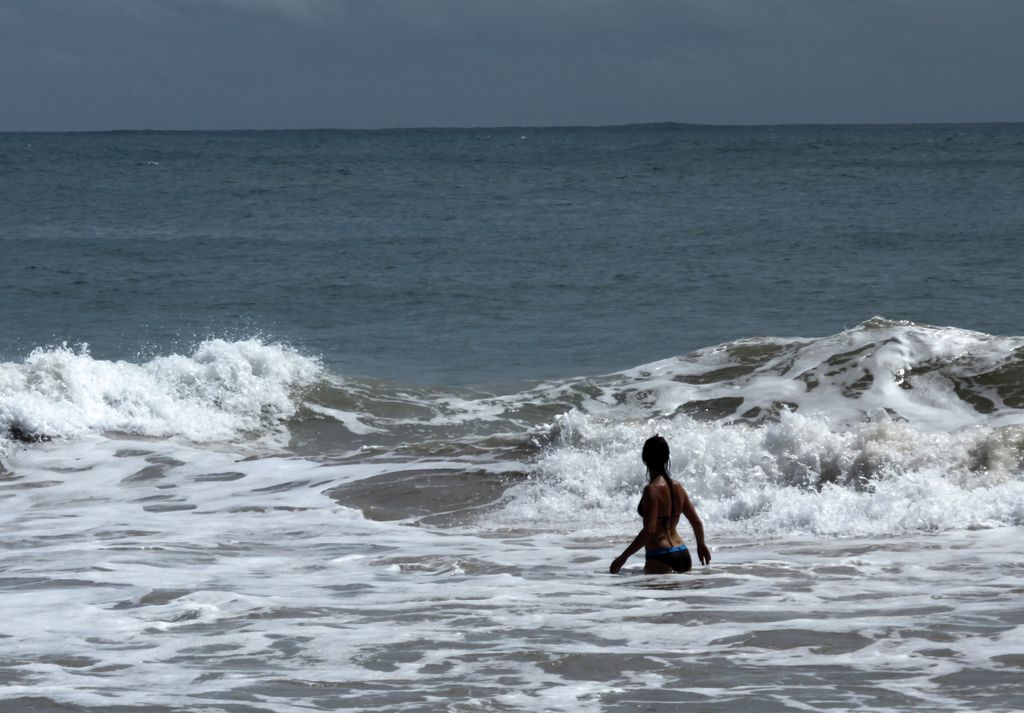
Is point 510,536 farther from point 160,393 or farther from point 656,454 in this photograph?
point 160,393

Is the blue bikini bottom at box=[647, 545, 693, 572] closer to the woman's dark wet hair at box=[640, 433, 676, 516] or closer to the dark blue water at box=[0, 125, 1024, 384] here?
the woman's dark wet hair at box=[640, 433, 676, 516]

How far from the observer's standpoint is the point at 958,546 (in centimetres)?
931

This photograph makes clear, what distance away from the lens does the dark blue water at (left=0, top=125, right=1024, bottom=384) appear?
22.1 metres

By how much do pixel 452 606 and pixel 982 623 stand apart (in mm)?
2931

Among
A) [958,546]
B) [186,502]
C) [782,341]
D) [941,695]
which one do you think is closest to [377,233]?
[782,341]

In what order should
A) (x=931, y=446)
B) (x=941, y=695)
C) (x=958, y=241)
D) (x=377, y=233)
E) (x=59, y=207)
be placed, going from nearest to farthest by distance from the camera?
1. (x=941, y=695)
2. (x=931, y=446)
3. (x=958, y=241)
4. (x=377, y=233)
5. (x=59, y=207)

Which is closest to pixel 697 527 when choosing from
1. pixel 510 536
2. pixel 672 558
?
pixel 672 558

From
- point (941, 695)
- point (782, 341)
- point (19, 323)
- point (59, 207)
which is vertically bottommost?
point (941, 695)

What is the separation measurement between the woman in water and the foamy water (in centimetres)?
19

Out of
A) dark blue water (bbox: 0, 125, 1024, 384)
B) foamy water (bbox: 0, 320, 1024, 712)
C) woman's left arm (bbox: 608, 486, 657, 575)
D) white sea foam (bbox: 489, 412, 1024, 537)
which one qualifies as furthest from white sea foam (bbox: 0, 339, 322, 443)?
woman's left arm (bbox: 608, 486, 657, 575)

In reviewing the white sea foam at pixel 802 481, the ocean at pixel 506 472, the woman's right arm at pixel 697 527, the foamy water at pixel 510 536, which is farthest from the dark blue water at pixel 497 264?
the woman's right arm at pixel 697 527

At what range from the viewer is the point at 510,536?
10.4 meters

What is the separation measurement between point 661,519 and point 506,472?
4.13 meters

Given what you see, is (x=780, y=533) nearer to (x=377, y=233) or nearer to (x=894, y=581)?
(x=894, y=581)
